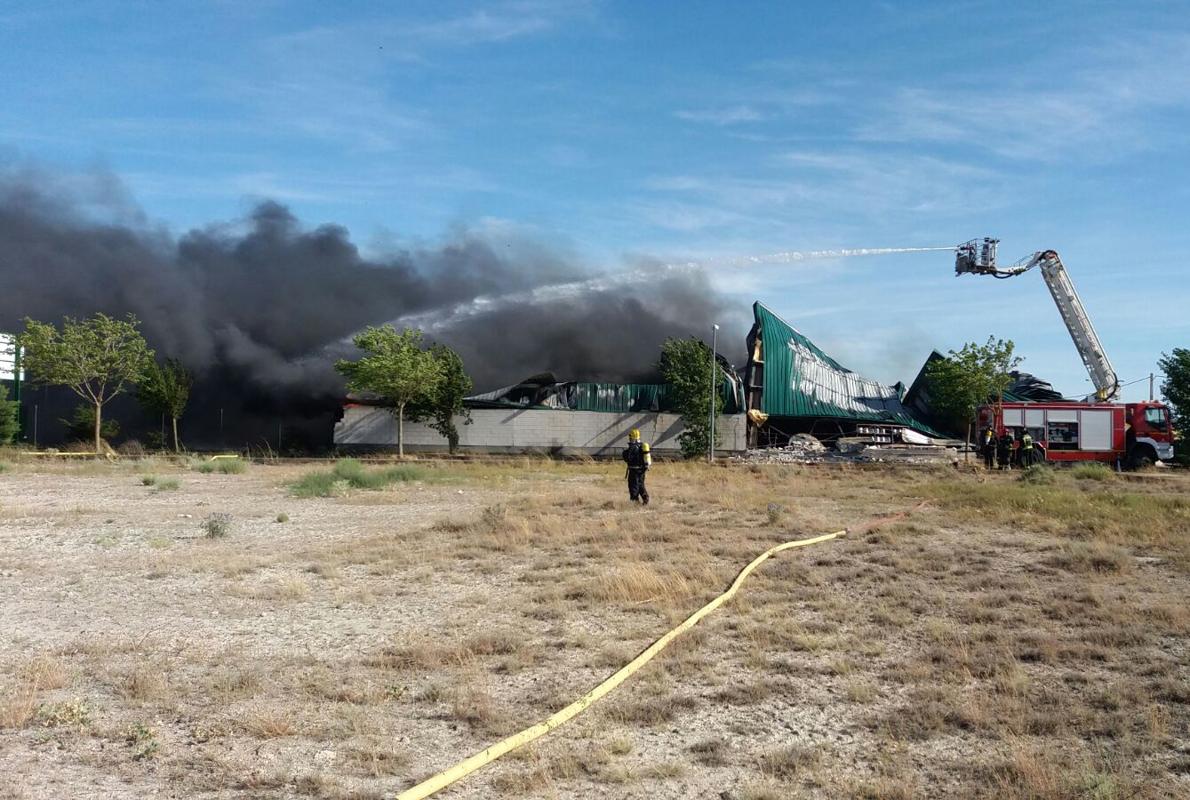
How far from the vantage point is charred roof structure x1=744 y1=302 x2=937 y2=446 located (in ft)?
174

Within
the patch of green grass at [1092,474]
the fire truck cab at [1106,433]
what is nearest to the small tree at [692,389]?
the fire truck cab at [1106,433]

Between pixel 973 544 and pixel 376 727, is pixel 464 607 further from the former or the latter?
pixel 973 544

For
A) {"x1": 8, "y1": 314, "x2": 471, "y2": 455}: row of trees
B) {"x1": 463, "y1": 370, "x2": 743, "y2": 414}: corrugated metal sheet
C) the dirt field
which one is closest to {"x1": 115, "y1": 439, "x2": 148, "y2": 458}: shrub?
{"x1": 8, "y1": 314, "x2": 471, "y2": 455}: row of trees

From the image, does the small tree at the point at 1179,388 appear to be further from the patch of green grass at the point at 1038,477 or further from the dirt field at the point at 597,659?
the dirt field at the point at 597,659

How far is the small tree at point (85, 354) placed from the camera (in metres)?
38.7

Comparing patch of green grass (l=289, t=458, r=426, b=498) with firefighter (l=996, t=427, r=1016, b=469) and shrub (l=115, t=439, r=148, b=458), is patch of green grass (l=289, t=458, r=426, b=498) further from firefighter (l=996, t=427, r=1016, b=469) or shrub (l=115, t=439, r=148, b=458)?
firefighter (l=996, t=427, r=1016, b=469)

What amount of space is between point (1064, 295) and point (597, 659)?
45.5m

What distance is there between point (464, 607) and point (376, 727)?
150 inches

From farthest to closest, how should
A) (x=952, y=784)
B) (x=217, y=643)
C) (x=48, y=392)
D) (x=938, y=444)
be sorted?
(x=938, y=444), (x=48, y=392), (x=217, y=643), (x=952, y=784)

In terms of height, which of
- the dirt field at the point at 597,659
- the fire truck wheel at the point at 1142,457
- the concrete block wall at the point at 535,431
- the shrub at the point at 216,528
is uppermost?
the concrete block wall at the point at 535,431

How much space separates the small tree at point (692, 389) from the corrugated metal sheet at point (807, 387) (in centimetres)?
592

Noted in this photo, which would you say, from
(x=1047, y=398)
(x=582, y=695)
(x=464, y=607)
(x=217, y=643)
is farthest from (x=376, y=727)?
(x=1047, y=398)

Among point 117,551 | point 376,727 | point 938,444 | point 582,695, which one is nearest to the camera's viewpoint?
point 376,727

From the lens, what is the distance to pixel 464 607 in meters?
9.48
